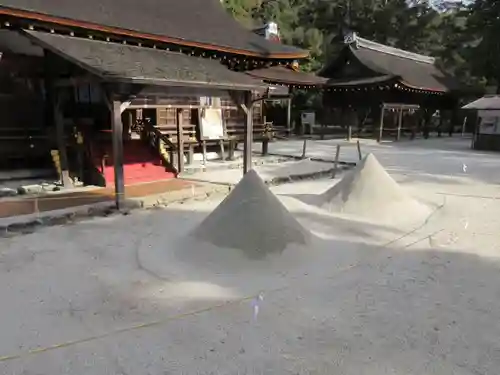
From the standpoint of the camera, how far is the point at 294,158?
1514 centimetres

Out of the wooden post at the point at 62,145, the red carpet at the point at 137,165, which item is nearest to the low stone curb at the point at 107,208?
the red carpet at the point at 137,165

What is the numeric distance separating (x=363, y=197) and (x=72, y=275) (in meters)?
5.15

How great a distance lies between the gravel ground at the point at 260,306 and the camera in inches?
130

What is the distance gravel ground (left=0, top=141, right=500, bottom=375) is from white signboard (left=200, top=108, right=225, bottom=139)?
24.0ft

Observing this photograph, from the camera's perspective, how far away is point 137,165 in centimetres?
1077

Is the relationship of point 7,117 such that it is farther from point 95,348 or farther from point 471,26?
point 471,26

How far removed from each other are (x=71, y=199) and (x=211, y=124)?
6.41 meters

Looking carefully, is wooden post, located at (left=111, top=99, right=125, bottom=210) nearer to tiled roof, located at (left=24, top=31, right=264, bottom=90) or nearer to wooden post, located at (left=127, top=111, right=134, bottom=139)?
tiled roof, located at (left=24, top=31, right=264, bottom=90)

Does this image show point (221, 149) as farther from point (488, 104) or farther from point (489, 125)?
point (489, 125)

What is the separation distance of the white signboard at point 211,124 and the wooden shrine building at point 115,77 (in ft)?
3.04

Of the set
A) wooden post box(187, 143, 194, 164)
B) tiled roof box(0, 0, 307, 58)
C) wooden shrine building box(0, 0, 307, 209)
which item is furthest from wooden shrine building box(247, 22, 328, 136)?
wooden shrine building box(0, 0, 307, 209)

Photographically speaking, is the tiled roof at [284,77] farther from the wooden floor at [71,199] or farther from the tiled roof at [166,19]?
the wooden floor at [71,199]

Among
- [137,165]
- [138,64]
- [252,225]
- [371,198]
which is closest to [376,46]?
[137,165]

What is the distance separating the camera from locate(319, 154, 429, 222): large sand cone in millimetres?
7586
